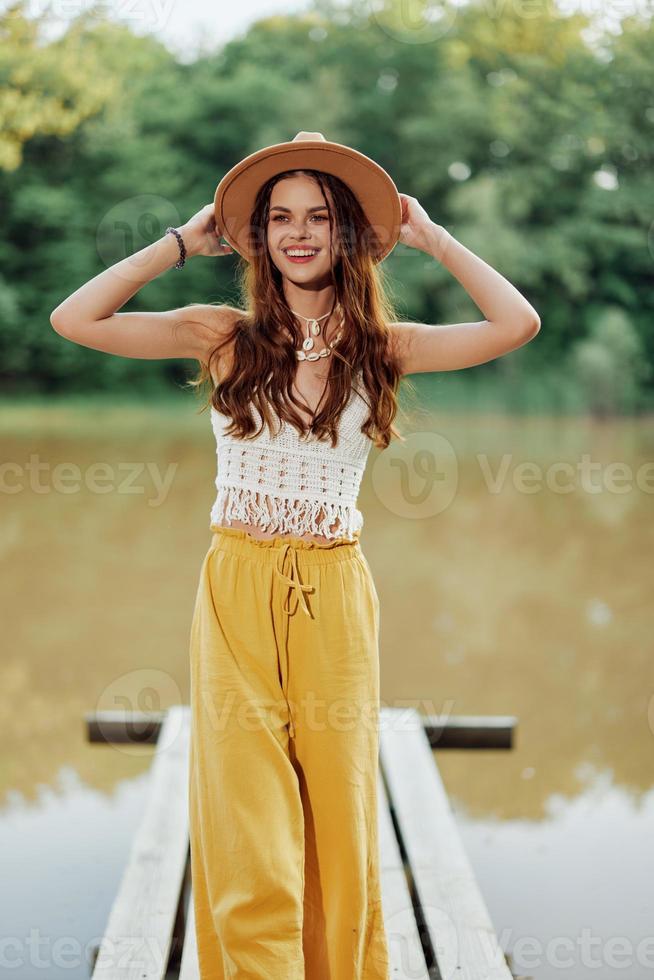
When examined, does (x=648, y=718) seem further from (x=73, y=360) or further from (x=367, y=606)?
(x=73, y=360)

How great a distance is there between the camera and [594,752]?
3832mm

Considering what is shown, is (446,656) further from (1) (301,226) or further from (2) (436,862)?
(1) (301,226)

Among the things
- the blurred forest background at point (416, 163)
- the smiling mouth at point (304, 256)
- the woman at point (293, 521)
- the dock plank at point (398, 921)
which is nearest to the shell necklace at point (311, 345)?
the woman at point (293, 521)

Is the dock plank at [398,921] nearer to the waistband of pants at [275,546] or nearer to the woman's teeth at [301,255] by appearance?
the waistband of pants at [275,546]

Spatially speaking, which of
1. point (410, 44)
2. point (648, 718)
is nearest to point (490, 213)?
point (410, 44)

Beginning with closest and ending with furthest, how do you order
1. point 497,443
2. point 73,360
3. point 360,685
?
point 360,685, point 497,443, point 73,360

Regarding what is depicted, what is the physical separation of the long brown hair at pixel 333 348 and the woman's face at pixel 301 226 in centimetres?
2

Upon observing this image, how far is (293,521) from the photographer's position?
71.7 inches

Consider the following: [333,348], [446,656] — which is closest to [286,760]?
[333,348]

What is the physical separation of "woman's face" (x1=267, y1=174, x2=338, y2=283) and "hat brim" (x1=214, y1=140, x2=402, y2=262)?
1.3 inches

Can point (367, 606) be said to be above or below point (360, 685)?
above

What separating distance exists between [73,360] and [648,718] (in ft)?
48.4

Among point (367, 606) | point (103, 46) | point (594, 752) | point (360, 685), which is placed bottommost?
point (594, 752)

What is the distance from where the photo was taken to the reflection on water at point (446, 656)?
2914mm
